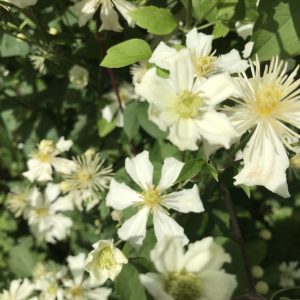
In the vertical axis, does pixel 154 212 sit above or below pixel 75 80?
below

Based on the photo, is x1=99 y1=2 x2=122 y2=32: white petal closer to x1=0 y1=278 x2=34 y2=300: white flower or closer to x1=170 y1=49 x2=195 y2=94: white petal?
x1=170 y1=49 x2=195 y2=94: white petal

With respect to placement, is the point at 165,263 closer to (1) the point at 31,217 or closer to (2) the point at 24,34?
(2) the point at 24,34

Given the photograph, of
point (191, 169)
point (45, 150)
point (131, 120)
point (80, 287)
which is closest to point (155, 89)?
point (191, 169)

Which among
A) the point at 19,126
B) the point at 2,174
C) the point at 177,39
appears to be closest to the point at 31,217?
the point at 19,126

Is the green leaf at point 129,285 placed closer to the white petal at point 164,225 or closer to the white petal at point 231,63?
the white petal at point 164,225

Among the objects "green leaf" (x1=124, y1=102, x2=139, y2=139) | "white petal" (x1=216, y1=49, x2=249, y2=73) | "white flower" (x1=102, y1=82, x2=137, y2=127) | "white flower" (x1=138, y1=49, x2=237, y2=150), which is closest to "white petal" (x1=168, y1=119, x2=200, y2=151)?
"white flower" (x1=138, y1=49, x2=237, y2=150)

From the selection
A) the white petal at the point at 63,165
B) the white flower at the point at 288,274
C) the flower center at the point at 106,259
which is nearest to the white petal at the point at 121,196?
the flower center at the point at 106,259

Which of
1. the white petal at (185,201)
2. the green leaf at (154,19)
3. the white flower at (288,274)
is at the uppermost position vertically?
the green leaf at (154,19)
